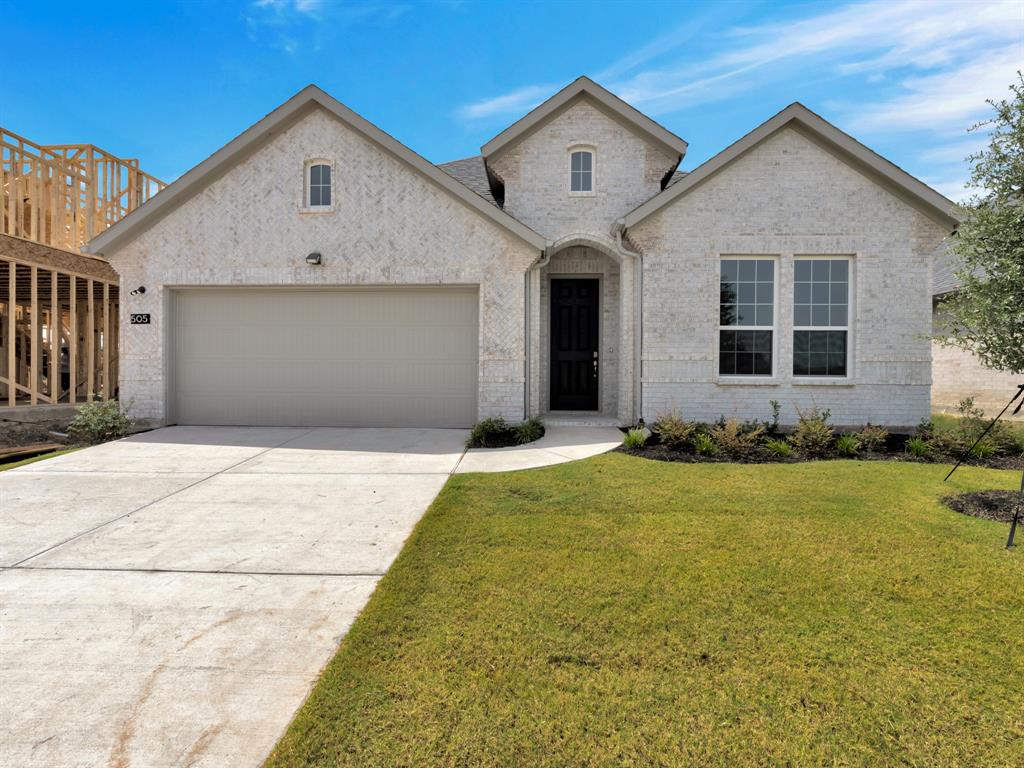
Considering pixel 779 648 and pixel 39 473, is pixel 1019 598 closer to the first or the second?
pixel 779 648

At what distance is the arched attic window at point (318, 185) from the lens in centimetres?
1022

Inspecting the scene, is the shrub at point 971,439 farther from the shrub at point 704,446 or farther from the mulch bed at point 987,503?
the shrub at point 704,446

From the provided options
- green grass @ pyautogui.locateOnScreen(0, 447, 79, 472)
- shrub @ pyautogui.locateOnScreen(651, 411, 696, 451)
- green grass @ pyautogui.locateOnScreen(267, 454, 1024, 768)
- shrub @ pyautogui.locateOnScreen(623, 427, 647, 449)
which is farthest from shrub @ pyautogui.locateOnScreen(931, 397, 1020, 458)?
green grass @ pyautogui.locateOnScreen(0, 447, 79, 472)

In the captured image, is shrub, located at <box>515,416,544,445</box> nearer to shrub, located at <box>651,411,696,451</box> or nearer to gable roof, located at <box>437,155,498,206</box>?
shrub, located at <box>651,411,696,451</box>

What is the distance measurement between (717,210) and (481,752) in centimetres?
977

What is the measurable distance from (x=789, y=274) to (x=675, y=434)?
398 cm

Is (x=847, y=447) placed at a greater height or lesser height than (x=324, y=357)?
lesser

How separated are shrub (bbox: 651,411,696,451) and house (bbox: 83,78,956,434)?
1278mm

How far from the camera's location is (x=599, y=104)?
1069 cm

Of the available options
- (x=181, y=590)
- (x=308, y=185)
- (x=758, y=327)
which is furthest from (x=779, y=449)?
(x=308, y=185)

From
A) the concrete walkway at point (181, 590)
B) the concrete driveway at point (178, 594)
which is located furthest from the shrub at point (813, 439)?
the concrete driveway at point (178, 594)

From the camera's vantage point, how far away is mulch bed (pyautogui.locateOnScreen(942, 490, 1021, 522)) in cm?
537

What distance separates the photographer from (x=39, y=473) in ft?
23.0

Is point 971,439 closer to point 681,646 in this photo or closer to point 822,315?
point 822,315
